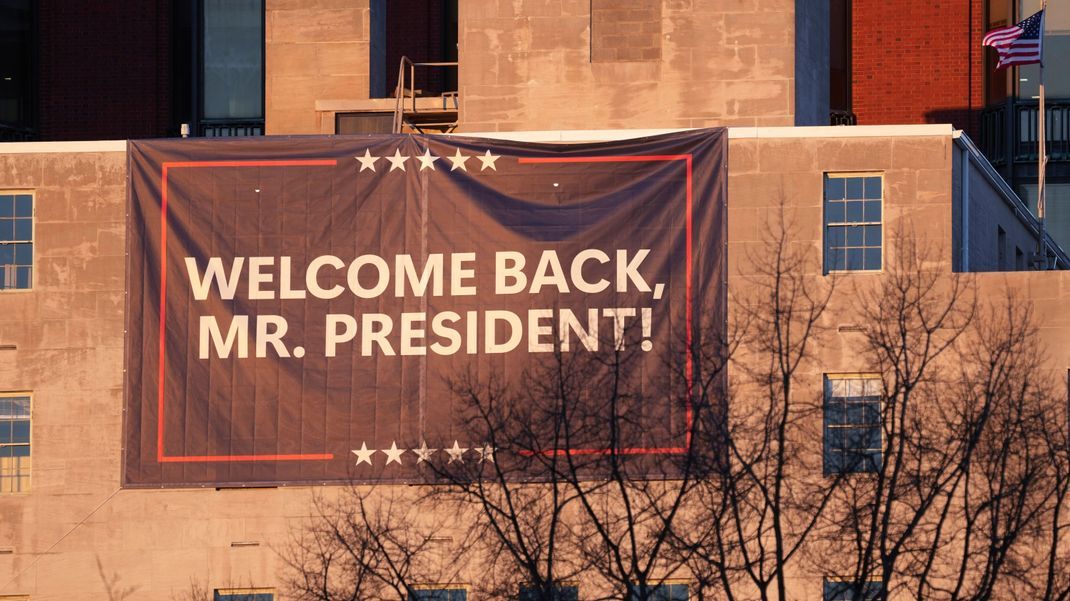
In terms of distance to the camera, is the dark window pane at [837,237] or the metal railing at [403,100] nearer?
the dark window pane at [837,237]

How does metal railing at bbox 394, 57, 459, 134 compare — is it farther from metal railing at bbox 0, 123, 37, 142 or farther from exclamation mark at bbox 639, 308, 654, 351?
metal railing at bbox 0, 123, 37, 142

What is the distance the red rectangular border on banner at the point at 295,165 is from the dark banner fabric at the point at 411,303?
0.04 m

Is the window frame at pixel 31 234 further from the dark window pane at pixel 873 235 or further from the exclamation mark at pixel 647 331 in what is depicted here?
the dark window pane at pixel 873 235

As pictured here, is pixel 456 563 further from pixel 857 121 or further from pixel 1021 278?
pixel 857 121

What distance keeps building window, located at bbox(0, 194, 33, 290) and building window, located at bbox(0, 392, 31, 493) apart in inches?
89.1

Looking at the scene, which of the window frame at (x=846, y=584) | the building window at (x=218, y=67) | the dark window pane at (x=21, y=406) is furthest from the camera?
the building window at (x=218, y=67)

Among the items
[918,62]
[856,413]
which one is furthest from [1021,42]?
[856,413]

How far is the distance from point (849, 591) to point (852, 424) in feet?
10.1

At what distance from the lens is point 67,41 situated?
200ft

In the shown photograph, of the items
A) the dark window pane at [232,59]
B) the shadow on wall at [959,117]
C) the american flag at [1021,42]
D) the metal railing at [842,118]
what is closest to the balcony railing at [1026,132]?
the shadow on wall at [959,117]

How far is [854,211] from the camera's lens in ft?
135

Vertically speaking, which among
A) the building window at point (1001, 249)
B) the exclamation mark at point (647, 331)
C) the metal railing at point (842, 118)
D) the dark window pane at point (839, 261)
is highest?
the metal railing at point (842, 118)

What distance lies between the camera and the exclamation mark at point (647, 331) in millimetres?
40969

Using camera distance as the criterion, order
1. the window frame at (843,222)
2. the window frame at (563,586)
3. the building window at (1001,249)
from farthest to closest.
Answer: the building window at (1001,249) → the window frame at (843,222) → the window frame at (563,586)
